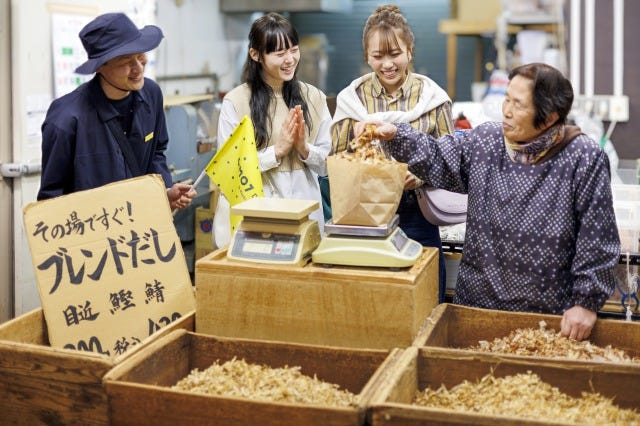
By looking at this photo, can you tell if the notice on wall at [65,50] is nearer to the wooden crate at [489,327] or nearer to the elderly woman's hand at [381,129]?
the elderly woman's hand at [381,129]

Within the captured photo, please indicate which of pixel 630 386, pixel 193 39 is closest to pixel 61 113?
pixel 630 386

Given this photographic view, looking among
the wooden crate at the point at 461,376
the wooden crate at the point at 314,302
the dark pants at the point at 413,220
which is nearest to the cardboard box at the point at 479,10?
the dark pants at the point at 413,220

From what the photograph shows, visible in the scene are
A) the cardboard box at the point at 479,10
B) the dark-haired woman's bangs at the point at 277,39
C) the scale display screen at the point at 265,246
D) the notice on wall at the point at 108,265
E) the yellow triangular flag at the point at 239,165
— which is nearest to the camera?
the scale display screen at the point at 265,246

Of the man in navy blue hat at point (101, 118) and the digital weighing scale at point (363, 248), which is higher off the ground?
the man in navy blue hat at point (101, 118)

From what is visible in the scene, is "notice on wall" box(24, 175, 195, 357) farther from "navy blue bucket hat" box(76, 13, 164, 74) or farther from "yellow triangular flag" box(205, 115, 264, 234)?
"navy blue bucket hat" box(76, 13, 164, 74)

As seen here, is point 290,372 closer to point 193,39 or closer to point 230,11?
point 193,39

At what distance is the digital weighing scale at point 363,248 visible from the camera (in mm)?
2365

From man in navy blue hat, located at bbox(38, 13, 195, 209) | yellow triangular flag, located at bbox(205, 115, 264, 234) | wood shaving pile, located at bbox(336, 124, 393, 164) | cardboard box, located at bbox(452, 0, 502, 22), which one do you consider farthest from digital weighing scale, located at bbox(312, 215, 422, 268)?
cardboard box, located at bbox(452, 0, 502, 22)

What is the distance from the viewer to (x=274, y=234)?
2482 millimetres

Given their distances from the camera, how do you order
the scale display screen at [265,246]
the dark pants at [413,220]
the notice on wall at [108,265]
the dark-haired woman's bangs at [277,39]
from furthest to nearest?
the dark-haired woman's bangs at [277,39]
the dark pants at [413,220]
the notice on wall at [108,265]
the scale display screen at [265,246]

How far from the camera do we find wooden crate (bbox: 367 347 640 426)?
6.47 ft

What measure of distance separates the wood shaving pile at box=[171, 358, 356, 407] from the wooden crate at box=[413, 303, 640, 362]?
13.8 inches

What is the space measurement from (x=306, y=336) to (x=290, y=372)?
16 cm

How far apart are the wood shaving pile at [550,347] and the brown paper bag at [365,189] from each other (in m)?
0.51
